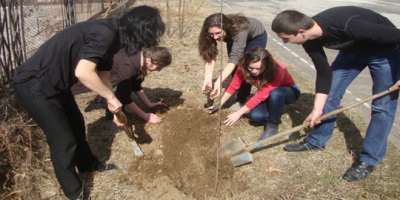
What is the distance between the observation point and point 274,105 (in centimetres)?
314

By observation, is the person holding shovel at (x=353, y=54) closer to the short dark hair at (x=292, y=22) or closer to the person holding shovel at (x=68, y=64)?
the short dark hair at (x=292, y=22)

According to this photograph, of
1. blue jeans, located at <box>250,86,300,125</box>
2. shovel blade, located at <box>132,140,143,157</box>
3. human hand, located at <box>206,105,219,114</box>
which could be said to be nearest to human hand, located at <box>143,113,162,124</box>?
shovel blade, located at <box>132,140,143,157</box>

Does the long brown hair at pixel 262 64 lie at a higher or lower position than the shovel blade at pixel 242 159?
higher

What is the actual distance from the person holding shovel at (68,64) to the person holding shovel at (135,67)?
0.50 meters

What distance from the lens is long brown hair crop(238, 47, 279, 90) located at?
9.51ft

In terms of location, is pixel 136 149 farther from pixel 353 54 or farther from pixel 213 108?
pixel 353 54

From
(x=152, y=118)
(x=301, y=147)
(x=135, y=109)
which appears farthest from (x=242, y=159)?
(x=135, y=109)

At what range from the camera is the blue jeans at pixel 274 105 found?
3.12 m

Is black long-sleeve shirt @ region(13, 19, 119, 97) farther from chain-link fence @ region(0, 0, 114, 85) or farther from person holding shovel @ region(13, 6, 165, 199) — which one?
chain-link fence @ region(0, 0, 114, 85)

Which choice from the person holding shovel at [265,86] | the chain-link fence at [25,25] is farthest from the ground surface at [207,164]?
the chain-link fence at [25,25]

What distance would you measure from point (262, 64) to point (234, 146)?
88 cm

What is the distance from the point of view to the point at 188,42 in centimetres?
698

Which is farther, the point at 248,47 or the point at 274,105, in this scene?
the point at 248,47

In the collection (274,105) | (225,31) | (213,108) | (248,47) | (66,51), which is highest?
(66,51)
